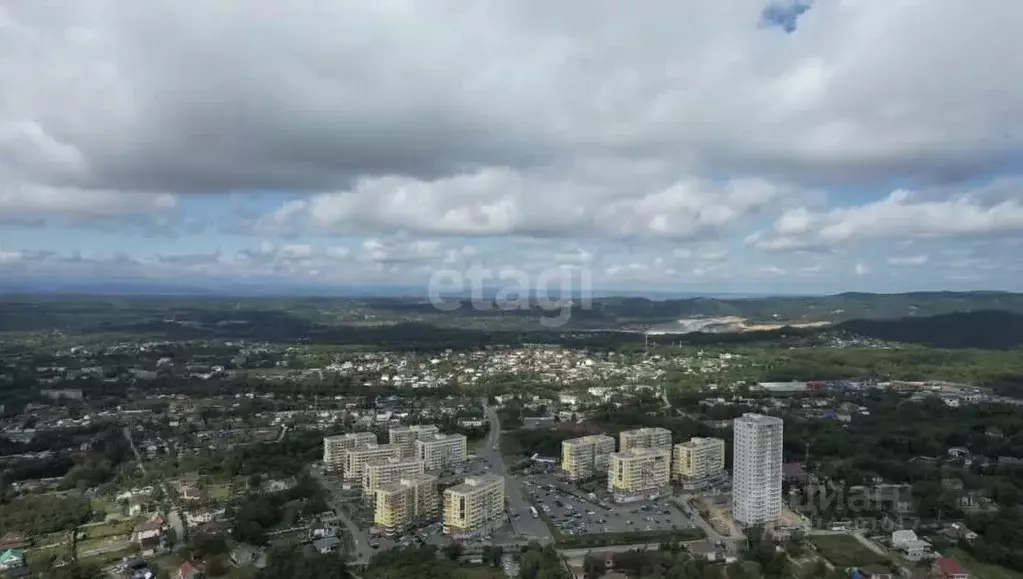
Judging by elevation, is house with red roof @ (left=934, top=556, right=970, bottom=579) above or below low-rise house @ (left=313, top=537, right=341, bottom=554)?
above

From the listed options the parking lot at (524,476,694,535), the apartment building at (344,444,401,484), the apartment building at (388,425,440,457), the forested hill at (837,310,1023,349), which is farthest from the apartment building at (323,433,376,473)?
the forested hill at (837,310,1023,349)

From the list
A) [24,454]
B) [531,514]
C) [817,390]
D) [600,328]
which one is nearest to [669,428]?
[531,514]

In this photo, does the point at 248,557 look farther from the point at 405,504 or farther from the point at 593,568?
the point at 593,568

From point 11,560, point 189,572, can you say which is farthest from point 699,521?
point 11,560

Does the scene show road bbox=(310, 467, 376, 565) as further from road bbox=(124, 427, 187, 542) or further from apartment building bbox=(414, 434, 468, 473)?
road bbox=(124, 427, 187, 542)

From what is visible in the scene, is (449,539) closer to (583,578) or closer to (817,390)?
(583,578)

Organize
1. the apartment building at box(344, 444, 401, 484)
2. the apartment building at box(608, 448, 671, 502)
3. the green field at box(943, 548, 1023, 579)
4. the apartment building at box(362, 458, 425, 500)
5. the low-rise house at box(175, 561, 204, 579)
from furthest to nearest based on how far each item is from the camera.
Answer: the apartment building at box(344, 444, 401, 484) < the apartment building at box(608, 448, 671, 502) < the apartment building at box(362, 458, 425, 500) < the green field at box(943, 548, 1023, 579) < the low-rise house at box(175, 561, 204, 579)
